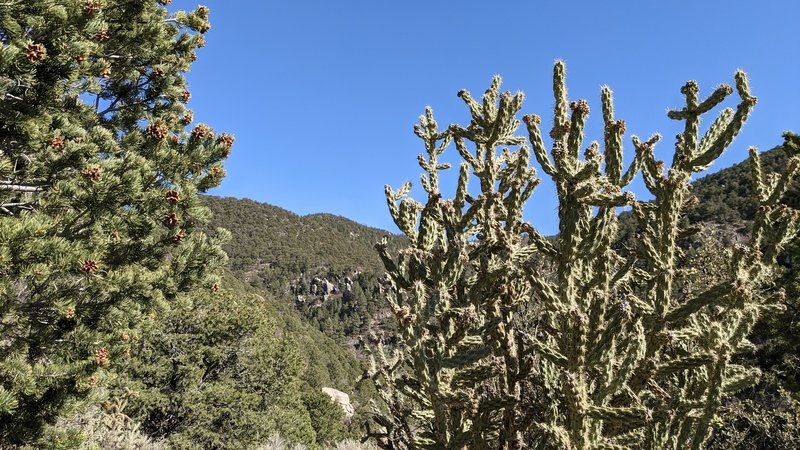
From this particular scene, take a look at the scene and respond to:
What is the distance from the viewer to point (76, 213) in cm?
426

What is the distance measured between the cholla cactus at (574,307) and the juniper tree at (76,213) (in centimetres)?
266

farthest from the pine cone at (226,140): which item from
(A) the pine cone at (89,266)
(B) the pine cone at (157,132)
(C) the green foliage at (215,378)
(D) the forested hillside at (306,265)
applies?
(D) the forested hillside at (306,265)

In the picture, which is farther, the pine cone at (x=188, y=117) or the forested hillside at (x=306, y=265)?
the forested hillside at (x=306, y=265)

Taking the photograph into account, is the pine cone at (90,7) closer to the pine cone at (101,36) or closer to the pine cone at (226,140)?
the pine cone at (101,36)

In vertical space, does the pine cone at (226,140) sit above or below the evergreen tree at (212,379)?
above

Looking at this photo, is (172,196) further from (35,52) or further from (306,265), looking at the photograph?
(306,265)

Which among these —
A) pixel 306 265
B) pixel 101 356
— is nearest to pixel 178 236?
pixel 101 356

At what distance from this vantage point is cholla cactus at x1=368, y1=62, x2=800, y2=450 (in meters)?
2.77

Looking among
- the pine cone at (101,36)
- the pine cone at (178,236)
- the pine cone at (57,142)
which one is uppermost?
the pine cone at (101,36)

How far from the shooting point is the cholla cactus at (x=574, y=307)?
2.77 meters

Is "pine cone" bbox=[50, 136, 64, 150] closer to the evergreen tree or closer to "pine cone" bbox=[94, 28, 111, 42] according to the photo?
"pine cone" bbox=[94, 28, 111, 42]

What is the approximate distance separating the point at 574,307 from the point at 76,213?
174 inches

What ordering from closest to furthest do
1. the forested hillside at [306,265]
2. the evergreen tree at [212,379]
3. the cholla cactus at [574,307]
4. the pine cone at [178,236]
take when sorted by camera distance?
the cholla cactus at [574,307] < the pine cone at [178,236] < the evergreen tree at [212,379] < the forested hillside at [306,265]

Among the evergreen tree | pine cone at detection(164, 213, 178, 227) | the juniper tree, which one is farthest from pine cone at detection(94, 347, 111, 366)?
the evergreen tree
